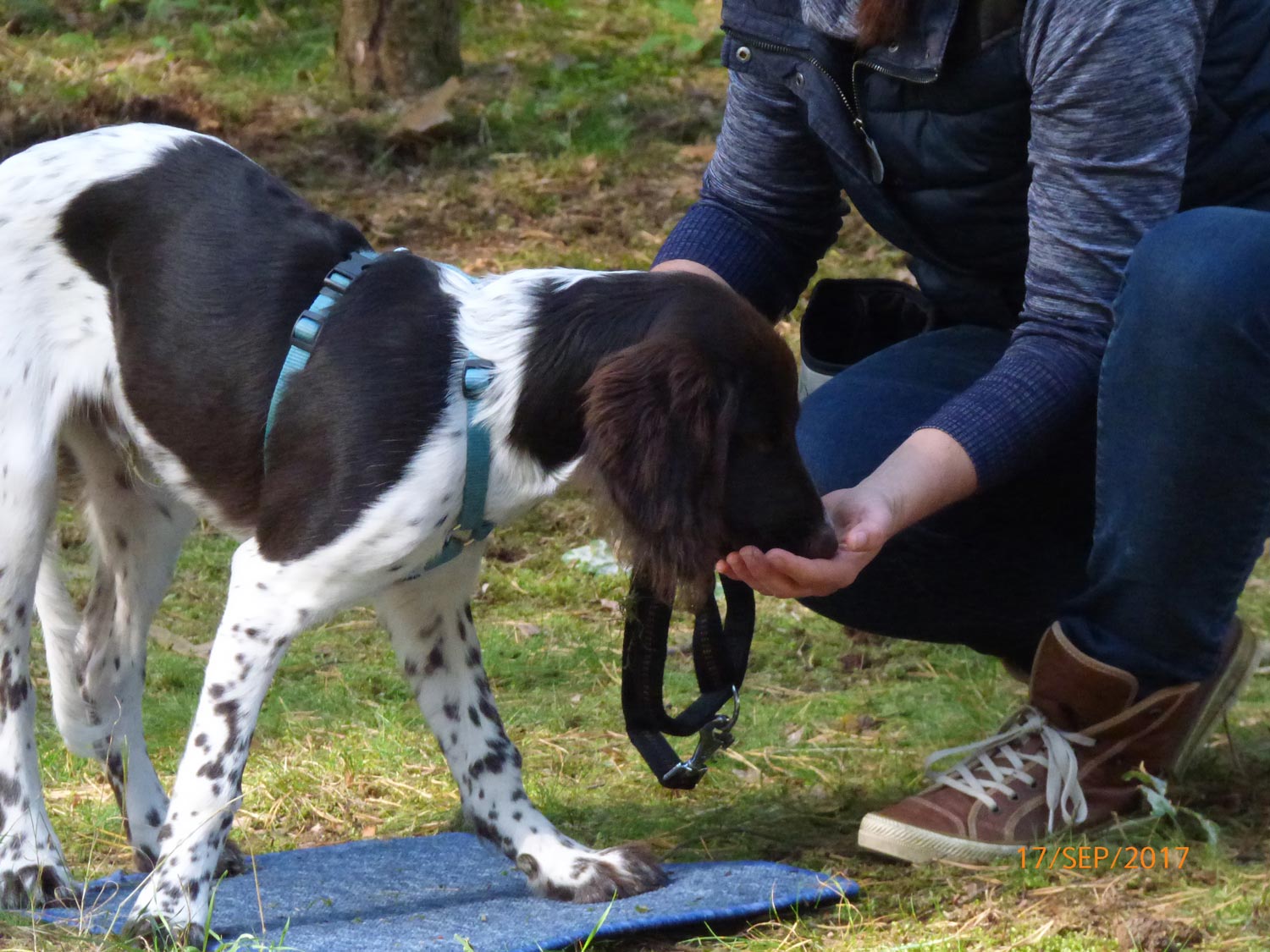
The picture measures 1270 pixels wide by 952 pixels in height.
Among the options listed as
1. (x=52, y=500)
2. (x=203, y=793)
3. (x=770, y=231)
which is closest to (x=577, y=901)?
(x=203, y=793)

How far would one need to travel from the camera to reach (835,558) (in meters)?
2.54

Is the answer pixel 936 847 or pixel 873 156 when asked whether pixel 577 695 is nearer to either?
pixel 936 847

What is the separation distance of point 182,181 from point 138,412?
1.39 ft

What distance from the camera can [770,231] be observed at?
3.33 metres

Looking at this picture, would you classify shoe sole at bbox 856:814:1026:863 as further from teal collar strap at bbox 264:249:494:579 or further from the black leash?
teal collar strap at bbox 264:249:494:579

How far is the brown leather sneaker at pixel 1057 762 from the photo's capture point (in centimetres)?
272

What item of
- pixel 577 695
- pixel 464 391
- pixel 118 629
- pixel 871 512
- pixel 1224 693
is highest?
pixel 464 391

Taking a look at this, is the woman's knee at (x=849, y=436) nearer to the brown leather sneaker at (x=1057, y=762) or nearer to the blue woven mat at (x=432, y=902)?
the brown leather sneaker at (x=1057, y=762)

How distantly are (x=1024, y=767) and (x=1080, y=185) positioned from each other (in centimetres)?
103

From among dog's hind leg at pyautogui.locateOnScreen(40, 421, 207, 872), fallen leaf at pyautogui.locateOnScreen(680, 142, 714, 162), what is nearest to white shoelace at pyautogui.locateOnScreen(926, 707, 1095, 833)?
dog's hind leg at pyautogui.locateOnScreen(40, 421, 207, 872)

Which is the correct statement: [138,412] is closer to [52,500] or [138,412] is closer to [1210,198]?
[52,500]

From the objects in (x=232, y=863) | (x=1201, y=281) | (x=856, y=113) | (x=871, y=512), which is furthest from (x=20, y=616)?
(x=1201, y=281)

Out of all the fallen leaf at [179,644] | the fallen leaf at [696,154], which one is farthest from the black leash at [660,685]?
the fallen leaf at [696,154]

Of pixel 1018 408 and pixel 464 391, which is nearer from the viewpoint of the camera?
pixel 464 391
